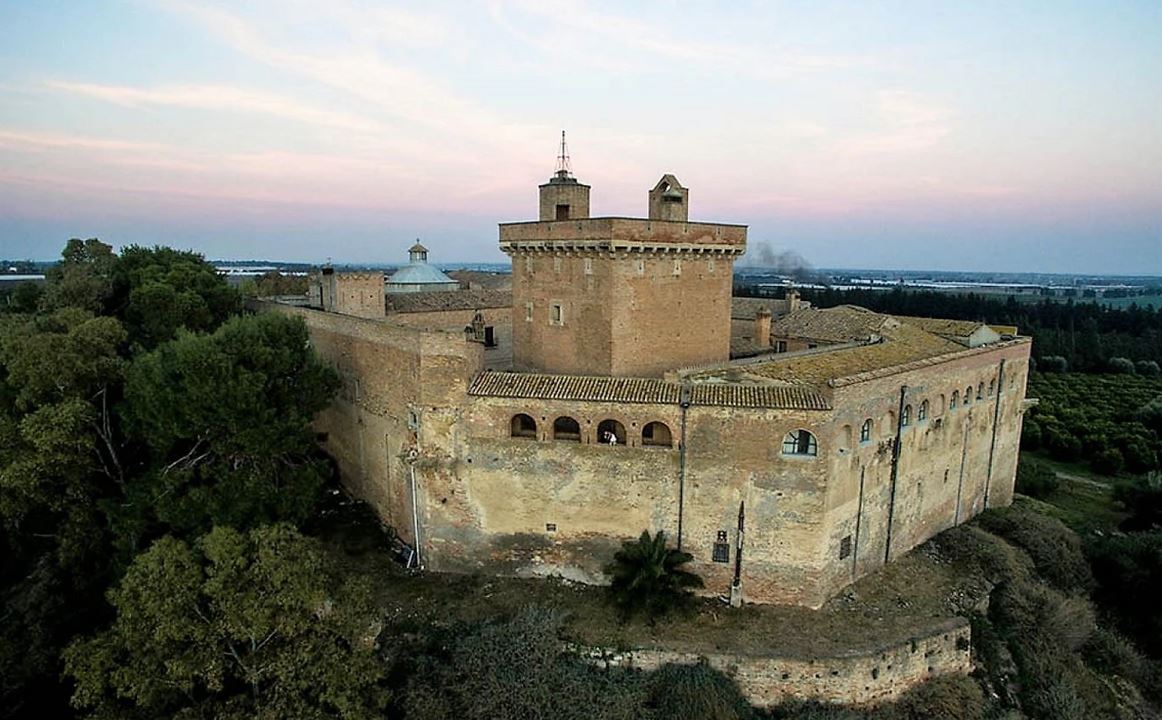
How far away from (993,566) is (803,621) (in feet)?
22.4

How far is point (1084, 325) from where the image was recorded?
7325 cm

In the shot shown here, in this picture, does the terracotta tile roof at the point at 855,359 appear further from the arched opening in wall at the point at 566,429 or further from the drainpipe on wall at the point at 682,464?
the arched opening in wall at the point at 566,429

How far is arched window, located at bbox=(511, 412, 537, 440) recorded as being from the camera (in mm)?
17078

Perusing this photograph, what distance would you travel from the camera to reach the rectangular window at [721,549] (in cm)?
1638

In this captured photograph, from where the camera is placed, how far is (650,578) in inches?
618

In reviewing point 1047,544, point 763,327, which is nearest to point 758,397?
point 763,327

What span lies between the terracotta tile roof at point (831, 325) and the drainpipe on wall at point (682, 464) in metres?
9.86

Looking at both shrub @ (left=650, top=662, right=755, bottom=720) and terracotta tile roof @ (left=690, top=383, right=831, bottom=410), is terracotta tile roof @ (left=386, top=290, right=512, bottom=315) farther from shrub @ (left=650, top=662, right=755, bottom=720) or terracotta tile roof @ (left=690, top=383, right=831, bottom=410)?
shrub @ (left=650, top=662, right=755, bottom=720)

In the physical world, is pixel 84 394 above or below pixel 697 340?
below

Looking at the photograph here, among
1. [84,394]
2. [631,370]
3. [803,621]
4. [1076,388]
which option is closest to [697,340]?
[631,370]

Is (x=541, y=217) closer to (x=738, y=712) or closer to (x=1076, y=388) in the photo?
(x=738, y=712)

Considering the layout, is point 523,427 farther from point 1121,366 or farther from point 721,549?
point 1121,366

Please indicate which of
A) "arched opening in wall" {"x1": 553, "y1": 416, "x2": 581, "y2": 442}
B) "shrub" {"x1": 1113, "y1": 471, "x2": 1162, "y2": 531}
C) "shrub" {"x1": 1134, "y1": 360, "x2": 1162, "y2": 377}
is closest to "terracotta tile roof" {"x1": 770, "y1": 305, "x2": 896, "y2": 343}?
"arched opening in wall" {"x1": 553, "y1": 416, "x2": 581, "y2": 442}

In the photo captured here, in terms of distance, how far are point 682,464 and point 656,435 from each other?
103cm
